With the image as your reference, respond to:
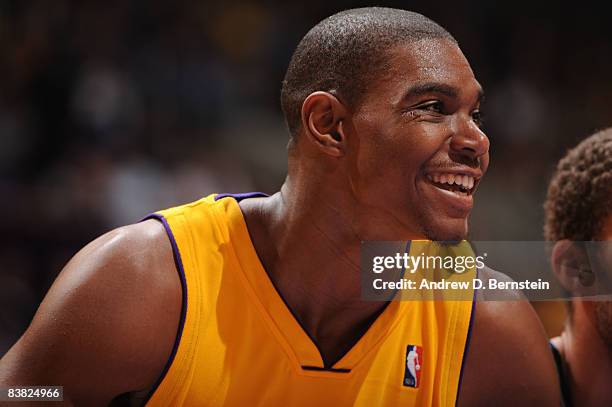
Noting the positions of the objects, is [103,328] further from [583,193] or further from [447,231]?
[583,193]

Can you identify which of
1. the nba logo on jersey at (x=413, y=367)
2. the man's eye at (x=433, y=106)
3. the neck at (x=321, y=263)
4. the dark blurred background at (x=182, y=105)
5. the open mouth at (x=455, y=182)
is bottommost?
the nba logo on jersey at (x=413, y=367)

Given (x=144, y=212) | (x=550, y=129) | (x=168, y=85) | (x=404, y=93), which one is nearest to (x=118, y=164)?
(x=144, y=212)

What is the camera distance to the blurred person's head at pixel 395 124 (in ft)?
5.92

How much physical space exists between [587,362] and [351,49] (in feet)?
3.51

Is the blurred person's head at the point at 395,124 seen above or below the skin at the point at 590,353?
above

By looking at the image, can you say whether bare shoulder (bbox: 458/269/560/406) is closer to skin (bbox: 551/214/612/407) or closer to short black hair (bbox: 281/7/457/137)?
skin (bbox: 551/214/612/407)

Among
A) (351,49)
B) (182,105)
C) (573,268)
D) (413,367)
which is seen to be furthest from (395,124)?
(182,105)

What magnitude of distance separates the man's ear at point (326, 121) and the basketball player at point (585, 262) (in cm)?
70

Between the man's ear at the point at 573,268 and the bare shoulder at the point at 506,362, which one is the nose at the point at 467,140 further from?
the man's ear at the point at 573,268

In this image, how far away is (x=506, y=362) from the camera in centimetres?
194

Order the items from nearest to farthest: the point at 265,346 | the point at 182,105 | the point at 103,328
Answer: the point at 103,328
the point at 265,346
the point at 182,105

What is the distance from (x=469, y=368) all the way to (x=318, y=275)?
440mm

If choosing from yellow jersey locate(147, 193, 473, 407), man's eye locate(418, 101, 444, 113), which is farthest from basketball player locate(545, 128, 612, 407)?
man's eye locate(418, 101, 444, 113)

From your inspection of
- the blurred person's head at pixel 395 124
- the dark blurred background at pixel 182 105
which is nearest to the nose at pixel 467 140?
the blurred person's head at pixel 395 124
